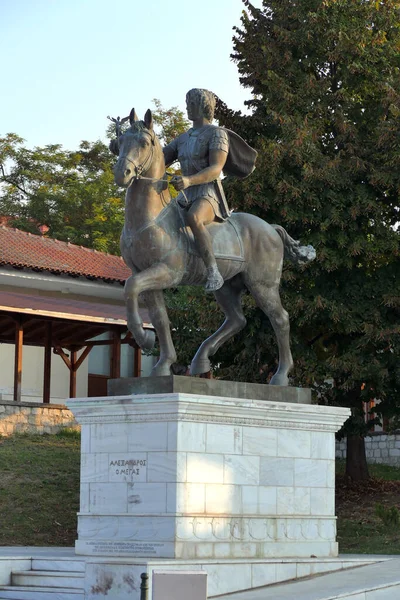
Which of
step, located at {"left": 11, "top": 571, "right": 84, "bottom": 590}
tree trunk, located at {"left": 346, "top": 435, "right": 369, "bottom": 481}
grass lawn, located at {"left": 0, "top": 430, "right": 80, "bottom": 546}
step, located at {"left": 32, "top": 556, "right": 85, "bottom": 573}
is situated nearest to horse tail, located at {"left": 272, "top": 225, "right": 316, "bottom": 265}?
step, located at {"left": 32, "top": 556, "right": 85, "bottom": 573}

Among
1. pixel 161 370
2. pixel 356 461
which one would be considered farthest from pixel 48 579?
pixel 356 461

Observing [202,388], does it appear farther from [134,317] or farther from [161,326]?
[134,317]

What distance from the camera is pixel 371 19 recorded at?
24609mm

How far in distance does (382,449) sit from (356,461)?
759cm

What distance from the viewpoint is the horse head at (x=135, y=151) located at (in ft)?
39.8

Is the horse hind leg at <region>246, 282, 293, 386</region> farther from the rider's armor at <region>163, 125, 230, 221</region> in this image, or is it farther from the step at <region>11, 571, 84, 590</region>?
the step at <region>11, 571, 84, 590</region>

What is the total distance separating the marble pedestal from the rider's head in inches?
139

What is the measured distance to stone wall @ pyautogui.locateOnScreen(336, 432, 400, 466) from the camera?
32594 millimetres

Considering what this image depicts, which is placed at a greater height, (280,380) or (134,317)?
(134,317)

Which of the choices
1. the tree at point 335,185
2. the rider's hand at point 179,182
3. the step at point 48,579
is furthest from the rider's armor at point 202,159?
the tree at point 335,185

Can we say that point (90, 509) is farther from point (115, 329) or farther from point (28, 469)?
point (115, 329)

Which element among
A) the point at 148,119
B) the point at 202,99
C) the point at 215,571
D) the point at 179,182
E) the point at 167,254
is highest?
the point at 202,99

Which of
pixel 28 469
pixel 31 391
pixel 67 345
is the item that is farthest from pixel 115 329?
pixel 28 469

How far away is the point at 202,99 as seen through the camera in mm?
13328
